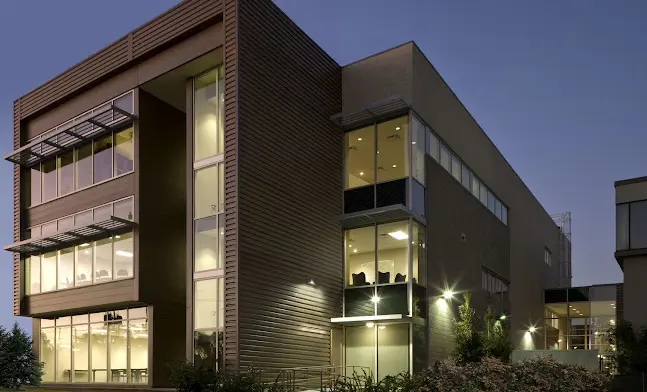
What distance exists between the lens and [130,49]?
2311 cm

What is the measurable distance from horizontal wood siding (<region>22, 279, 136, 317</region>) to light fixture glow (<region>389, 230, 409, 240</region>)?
29.2 ft

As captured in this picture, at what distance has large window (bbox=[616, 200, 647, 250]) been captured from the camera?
3041cm

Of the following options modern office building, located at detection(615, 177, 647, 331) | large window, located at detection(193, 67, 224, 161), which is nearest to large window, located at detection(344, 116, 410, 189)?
large window, located at detection(193, 67, 224, 161)

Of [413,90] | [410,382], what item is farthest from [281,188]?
[410,382]

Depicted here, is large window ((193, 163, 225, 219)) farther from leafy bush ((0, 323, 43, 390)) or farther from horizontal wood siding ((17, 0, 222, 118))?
leafy bush ((0, 323, 43, 390))

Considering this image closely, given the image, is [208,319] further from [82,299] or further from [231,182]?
[82,299]

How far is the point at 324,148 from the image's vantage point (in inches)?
936

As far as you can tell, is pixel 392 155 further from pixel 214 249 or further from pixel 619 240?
pixel 619 240

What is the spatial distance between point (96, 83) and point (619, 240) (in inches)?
927

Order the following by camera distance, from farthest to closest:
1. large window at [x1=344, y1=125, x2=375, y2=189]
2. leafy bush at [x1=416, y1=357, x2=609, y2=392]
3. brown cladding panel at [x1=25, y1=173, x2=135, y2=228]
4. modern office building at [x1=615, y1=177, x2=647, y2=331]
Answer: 1. modern office building at [x1=615, y1=177, x2=647, y2=331]
2. large window at [x1=344, y1=125, x2=375, y2=189]
3. brown cladding panel at [x1=25, y1=173, x2=135, y2=228]
4. leafy bush at [x1=416, y1=357, x2=609, y2=392]

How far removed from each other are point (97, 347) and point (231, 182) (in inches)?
356

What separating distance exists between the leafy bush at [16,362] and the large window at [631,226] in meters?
24.9

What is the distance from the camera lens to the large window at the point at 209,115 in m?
21.4

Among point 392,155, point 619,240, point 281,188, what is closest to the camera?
point 281,188
